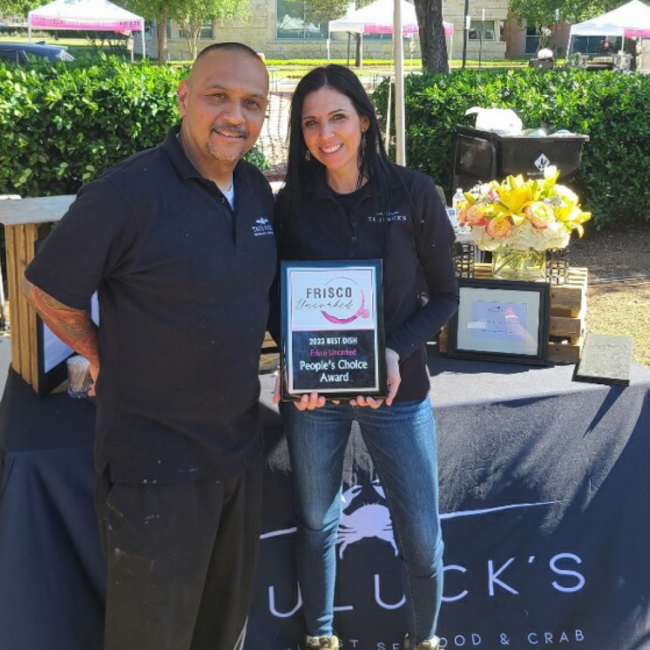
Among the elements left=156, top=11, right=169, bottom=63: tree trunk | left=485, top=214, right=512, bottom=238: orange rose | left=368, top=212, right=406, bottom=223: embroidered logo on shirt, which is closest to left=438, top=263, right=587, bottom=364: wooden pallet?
left=485, top=214, right=512, bottom=238: orange rose

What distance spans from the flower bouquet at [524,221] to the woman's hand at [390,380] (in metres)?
0.90

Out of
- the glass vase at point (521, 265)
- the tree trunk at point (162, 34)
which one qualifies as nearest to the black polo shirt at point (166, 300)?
the glass vase at point (521, 265)

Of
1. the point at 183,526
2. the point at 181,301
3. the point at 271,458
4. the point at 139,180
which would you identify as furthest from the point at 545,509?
the point at 139,180

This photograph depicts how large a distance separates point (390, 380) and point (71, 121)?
209 inches

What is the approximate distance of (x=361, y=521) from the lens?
2777 millimetres

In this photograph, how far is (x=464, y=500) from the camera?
112 inches

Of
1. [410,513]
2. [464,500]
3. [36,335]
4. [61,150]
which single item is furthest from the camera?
[61,150]

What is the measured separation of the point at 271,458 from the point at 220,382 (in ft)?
2.37

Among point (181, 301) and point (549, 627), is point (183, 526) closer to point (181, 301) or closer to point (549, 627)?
point (181, 301)

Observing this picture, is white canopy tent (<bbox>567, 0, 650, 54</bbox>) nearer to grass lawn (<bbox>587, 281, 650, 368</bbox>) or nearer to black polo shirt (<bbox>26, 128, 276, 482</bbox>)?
grass lawn (<bbox>587, 281, 650, 368</bbox>)

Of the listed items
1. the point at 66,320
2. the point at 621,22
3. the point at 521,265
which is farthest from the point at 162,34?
the point at 66,320

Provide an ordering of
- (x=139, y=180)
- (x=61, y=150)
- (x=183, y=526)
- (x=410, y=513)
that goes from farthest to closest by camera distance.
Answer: (x=61, y=150), (x=410, y=513), (x=183, y=526), (x=139, y=180)

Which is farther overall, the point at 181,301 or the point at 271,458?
the point at 271,458

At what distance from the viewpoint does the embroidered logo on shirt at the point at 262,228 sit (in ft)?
6.68
